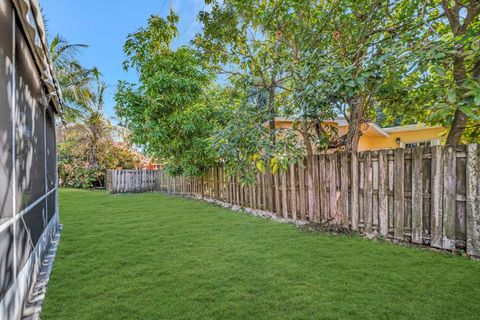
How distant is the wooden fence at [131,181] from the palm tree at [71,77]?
14.7ft

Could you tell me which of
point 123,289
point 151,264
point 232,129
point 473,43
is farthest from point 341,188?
point 123,289

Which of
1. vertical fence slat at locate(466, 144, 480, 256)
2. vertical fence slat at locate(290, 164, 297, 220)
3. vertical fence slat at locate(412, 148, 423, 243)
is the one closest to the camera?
vertical fence slat at locate(466, 144, 480, 256)

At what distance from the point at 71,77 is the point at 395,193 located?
17.2m

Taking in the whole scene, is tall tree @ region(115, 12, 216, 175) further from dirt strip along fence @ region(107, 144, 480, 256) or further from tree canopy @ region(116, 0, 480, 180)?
dirt strip along fence @ region(107, 144, 480, 256)

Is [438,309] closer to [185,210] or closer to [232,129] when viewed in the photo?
[232,129]

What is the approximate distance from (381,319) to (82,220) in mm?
6688

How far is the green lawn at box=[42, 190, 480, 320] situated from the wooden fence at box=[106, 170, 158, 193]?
31.5 ft

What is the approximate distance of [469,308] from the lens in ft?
8.40

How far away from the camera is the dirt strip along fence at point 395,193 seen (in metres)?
3.86

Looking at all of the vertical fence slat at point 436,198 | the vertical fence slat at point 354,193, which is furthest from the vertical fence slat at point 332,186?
the vertical fence slat at point 436,198

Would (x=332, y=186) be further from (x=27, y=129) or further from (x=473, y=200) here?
(x=27, y=129)

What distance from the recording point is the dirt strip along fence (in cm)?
386

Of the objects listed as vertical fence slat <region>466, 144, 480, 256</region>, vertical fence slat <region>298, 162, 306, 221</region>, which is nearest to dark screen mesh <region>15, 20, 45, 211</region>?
vertical fence slat <region>298, 162, 306, 221</region>

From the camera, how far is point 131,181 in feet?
49.6
